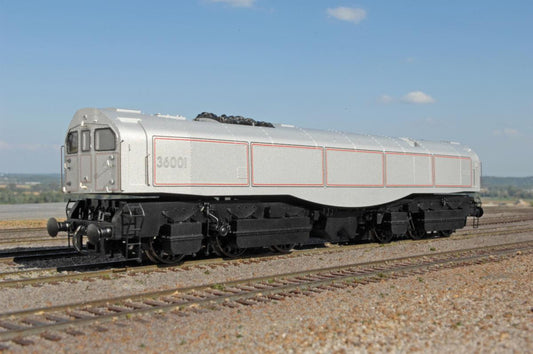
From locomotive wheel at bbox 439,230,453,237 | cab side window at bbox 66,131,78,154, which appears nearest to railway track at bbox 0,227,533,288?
cab side window at bbox 66,131,78,154

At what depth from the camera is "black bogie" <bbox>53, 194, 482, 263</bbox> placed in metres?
12.2

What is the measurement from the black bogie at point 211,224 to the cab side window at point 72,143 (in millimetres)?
1299

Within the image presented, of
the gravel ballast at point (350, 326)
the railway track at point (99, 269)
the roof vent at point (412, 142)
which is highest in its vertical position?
the roof vent at point (412, 142)

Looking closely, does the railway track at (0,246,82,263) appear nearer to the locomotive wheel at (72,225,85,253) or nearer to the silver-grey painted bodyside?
the locomotive wheel at (72,225,85,253)

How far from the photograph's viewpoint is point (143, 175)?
486 inches

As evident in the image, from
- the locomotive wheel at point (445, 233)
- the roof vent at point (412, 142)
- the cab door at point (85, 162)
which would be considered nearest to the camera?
the cab door at point (85, 162)

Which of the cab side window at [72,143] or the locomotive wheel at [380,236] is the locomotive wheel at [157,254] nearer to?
the cab side window at [72,143]

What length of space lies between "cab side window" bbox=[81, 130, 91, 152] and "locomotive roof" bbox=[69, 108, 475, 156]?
0.83 feet

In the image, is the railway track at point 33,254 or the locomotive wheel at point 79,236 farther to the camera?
the railway track at point 33,254

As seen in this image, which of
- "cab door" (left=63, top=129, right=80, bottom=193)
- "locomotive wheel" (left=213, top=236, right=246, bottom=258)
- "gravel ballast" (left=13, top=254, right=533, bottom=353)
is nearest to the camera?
"gravel ballast" (left=13, top=254, right=533, bottom=353)

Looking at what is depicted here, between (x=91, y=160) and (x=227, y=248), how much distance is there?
13.3ft

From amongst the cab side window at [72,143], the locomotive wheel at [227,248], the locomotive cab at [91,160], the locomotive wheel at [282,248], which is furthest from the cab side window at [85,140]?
the locomotive wheel at [282,248]

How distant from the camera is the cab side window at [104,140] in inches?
488

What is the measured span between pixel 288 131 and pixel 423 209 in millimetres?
6353
